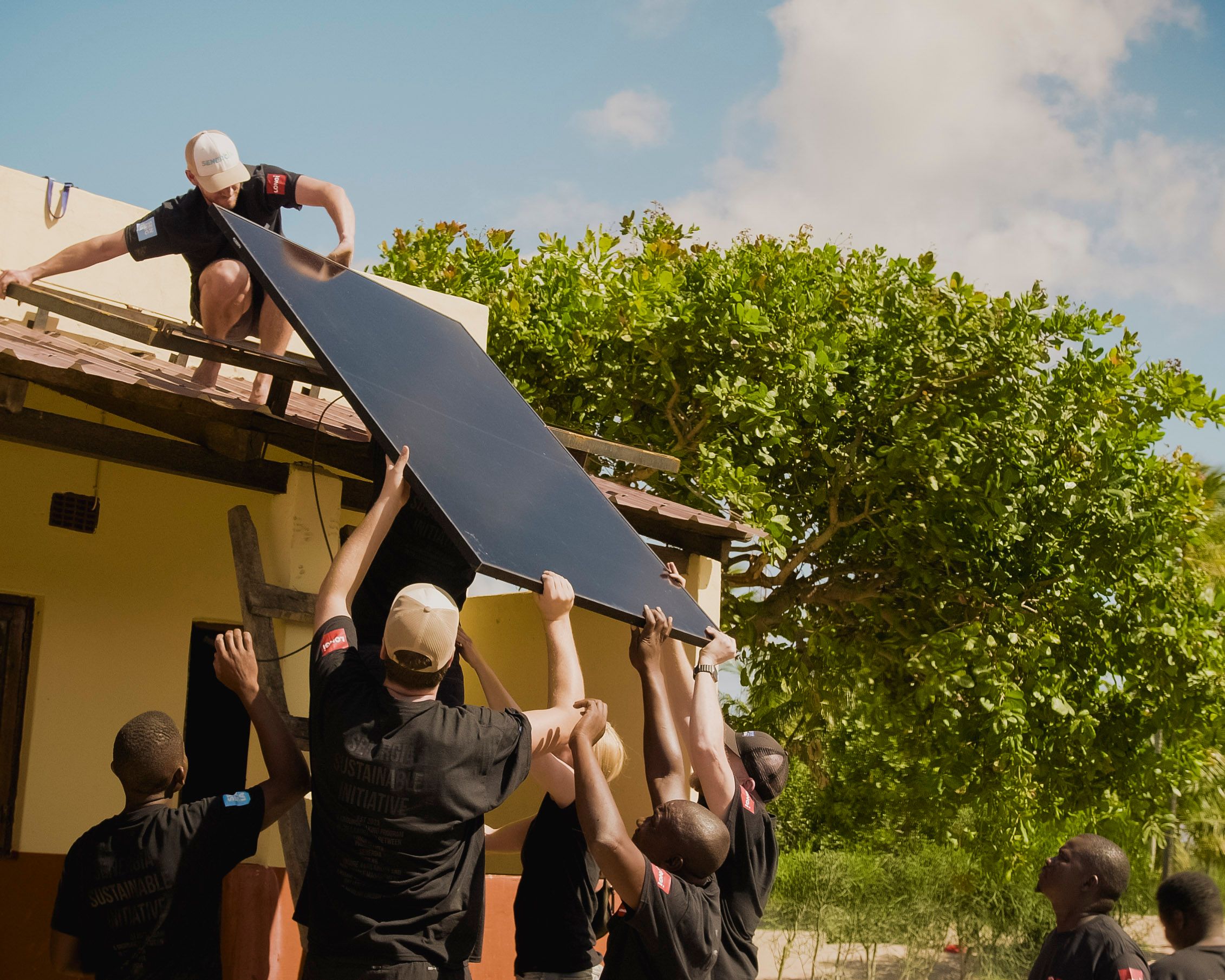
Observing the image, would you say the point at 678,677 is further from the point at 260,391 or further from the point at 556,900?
the point at 260,391

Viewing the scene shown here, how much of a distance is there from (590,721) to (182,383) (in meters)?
2.66

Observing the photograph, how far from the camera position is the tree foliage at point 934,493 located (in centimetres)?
1038

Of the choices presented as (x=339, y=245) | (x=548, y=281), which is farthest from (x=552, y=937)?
(x=548, y=281)

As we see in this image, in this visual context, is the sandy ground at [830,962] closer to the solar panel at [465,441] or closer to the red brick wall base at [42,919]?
the red brick wall base at [42,919]

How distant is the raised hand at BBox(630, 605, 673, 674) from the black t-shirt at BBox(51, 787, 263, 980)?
1.26m

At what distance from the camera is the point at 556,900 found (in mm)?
3512

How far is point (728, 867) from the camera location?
3838 mm

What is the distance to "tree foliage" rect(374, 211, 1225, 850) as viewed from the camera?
10.4 metres

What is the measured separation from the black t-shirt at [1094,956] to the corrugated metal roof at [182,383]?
2.67m

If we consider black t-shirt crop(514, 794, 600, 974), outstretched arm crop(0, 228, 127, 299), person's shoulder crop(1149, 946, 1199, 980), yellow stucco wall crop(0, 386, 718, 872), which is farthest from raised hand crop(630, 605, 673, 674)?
outstretched arm crop(0, 228, 127, 299)

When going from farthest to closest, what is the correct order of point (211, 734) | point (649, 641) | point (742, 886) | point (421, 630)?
point (211, 734), point (742, 886), point (649, 641), point (421, 630)

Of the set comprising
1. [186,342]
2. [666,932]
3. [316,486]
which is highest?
[186,342]

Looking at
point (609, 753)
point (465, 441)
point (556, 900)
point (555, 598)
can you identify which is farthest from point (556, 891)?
point (465, 441)

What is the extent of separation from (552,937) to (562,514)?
1.36m
